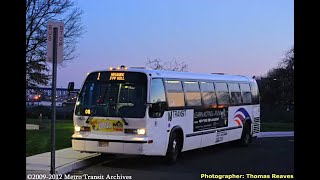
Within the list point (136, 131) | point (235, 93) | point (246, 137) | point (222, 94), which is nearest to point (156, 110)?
point (136, 131)

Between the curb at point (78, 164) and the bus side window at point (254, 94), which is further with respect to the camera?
the bus side window at point (254, 94)

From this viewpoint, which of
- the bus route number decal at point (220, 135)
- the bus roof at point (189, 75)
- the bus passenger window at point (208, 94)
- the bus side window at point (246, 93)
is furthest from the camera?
the bus side window at point (246, 93)

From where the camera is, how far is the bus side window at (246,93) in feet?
62.3

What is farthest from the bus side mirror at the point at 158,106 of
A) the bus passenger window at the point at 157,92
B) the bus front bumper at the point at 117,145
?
the bus front bumper at the point at 117,145

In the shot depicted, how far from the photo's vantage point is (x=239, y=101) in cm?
1842

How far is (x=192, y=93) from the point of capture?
48.4 ft

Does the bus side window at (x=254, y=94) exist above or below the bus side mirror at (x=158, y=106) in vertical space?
above

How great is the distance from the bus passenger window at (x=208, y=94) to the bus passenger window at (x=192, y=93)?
356 millimetres

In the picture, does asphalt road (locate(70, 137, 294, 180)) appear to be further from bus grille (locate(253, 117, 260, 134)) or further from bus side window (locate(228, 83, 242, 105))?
bus grille (locate(253, 117, 260, 134))

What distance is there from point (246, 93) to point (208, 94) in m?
4.05

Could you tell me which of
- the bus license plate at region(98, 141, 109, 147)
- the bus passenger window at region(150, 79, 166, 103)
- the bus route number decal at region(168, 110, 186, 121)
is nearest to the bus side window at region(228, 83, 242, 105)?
the bus route number decal at region(168, 110, 186, 121)

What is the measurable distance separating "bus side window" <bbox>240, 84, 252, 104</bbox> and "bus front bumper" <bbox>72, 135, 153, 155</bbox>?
7.95 m

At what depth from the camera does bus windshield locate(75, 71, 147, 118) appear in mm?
12233

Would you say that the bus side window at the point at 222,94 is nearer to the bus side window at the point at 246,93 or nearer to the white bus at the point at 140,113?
the white bus at the point at 140,113
